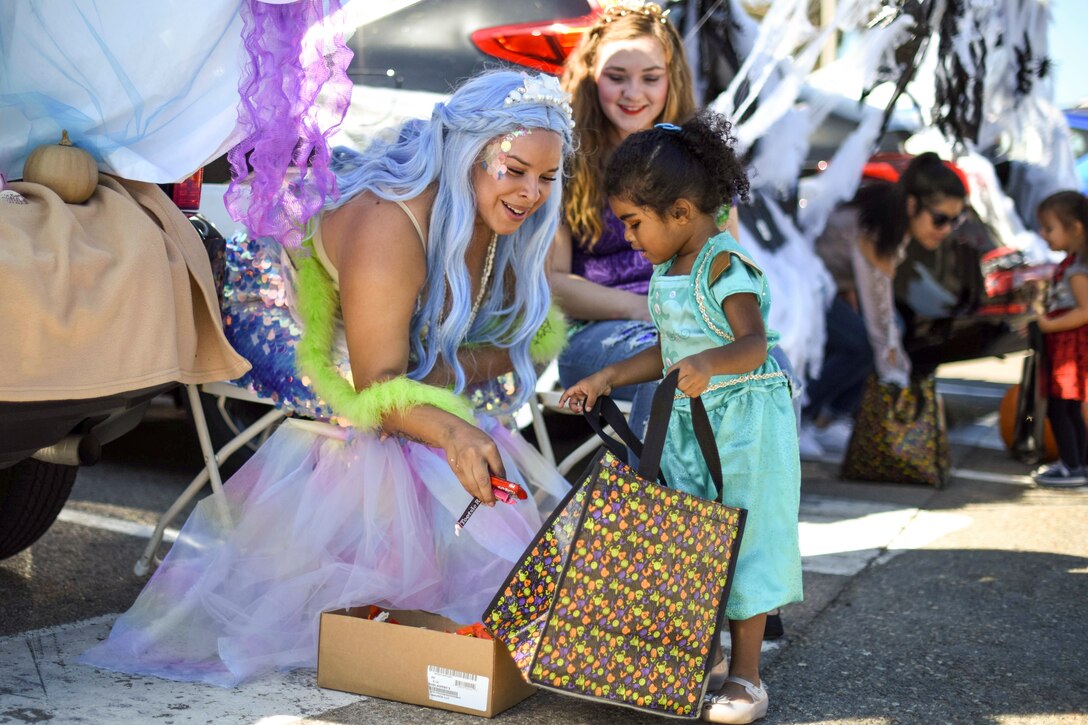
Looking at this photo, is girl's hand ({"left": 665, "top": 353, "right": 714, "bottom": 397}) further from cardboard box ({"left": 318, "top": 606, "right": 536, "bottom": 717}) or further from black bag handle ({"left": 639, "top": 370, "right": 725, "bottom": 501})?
cardboard box ({"left": 318, "top": 606, "right": 536, "bottom": 717})

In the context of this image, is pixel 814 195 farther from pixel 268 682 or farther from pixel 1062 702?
pixel 268 682

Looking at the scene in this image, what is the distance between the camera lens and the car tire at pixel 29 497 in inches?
120

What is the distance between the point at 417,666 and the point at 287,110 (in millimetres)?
1190

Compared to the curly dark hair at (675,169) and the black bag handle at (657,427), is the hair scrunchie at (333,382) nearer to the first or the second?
the black bag handle at (657,427)

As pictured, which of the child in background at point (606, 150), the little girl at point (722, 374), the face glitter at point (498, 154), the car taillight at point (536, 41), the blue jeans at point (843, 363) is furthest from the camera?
the blue jeans at point (843, 363)

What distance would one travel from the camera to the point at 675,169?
8.41 ft

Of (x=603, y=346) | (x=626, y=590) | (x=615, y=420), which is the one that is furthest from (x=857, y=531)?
(x=626, y=590)

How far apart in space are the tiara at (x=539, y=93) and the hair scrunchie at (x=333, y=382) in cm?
62

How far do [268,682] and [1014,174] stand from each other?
5096 millimetres

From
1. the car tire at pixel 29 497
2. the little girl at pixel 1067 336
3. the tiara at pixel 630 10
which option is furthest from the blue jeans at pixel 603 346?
the little girl at pixel 1067 336

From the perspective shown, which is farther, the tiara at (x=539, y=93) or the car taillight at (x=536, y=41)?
the car taillight at (x=536, y=41)

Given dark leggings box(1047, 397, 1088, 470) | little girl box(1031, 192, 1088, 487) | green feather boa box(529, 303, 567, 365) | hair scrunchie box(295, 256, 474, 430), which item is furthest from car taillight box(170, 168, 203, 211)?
dark leggings box(1047, 397, 1088, 470)

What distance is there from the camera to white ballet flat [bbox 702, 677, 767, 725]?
2383mm

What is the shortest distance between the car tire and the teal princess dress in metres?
1.63
